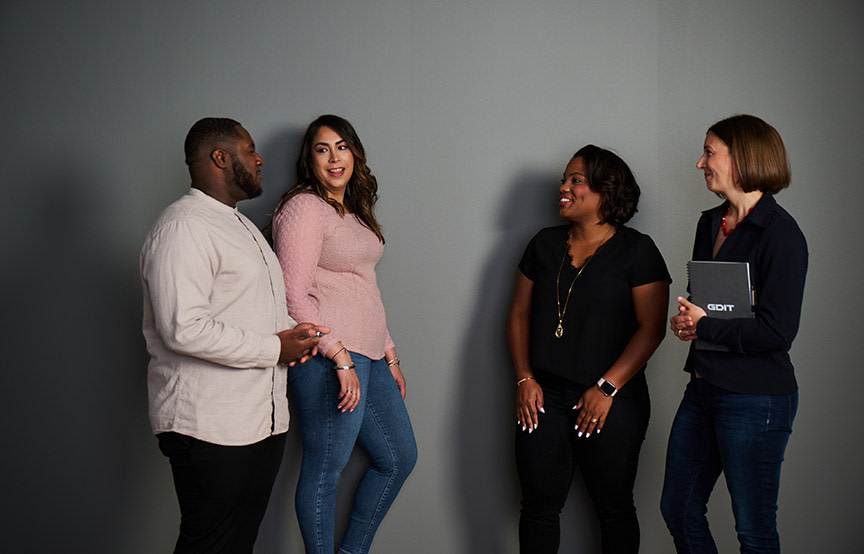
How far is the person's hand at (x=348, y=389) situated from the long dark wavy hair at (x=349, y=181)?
0.54 meters

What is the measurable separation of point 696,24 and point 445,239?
134 centimetres

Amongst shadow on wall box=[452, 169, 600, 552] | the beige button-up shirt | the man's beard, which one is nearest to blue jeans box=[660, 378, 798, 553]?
shadow on wall box=[452, 169, 600, 552]

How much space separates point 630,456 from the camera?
208 centimetres

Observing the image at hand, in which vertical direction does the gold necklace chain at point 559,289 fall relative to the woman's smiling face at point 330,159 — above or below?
below

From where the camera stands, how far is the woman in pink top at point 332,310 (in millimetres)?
1969

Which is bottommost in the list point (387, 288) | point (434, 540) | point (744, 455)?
point (434, 540)

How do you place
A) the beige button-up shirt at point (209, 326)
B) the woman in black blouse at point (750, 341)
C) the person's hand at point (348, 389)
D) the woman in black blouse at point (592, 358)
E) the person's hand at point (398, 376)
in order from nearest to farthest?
the beige button-up shirt at point (209, 326) < the woman in black blouse at point (750, 341) < the person's hand at point (348, 389) < the woman in black blouse at point (592, 358) < the person's hand at point (398, 376)

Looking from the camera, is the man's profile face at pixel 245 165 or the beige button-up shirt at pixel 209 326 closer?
the beige button-up shirt at pixel 209 326

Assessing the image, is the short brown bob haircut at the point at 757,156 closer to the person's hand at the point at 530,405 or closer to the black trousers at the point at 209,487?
the person's hand at the point at 530,405

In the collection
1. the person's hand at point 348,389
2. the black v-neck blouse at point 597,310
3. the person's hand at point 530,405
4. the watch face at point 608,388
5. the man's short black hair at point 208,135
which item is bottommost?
the person's hand at point 530,405

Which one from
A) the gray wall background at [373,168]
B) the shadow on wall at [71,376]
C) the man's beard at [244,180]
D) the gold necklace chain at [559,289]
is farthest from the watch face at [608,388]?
the shadow on wall at [71,376]

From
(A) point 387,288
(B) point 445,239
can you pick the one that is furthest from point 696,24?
(A) point 387,288

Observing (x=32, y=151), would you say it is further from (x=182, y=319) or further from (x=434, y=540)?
(x=434, y=540)

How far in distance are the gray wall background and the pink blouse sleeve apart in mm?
537
